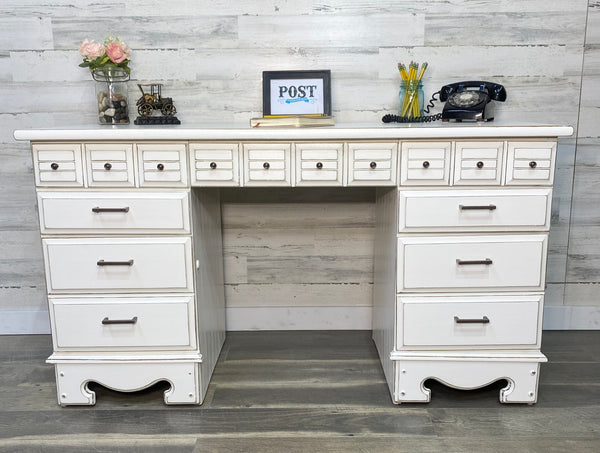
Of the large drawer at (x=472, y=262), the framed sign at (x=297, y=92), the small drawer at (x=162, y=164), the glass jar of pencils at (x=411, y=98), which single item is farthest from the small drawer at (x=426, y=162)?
the small drawer at (x=162, y=164)

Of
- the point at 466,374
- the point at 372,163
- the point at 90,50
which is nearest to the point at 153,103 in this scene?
the point at 90,50

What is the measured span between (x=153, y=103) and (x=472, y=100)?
134 centimetres

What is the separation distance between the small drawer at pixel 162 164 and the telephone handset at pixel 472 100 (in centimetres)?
108

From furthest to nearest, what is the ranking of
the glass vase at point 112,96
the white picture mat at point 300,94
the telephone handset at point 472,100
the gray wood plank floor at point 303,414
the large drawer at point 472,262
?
1. the white picture mat at point 300,94
2. the glass vase at point 112,96
3. the telephone handset at point 472,100
4. the large drawer at point 472,262
5. the gray wood plank floor at point 303,414

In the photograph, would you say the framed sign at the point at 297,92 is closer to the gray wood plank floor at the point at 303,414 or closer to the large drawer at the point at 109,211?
the large drawer at the point at 109,211

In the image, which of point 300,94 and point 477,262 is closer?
point 477,262

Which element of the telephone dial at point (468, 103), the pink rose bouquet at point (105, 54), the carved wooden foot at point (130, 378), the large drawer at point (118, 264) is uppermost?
the pink rose bouquet at point (105, 54)

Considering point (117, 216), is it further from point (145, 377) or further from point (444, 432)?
point (444, 432)

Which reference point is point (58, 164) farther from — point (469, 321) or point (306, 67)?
point (469, 321)

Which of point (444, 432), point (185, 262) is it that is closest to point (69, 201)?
point (185, 262)

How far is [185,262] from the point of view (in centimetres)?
181

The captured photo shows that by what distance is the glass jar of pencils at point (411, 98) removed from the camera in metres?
2.23

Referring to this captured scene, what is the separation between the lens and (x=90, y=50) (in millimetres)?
2086

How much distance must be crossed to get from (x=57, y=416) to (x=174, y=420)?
43cm
